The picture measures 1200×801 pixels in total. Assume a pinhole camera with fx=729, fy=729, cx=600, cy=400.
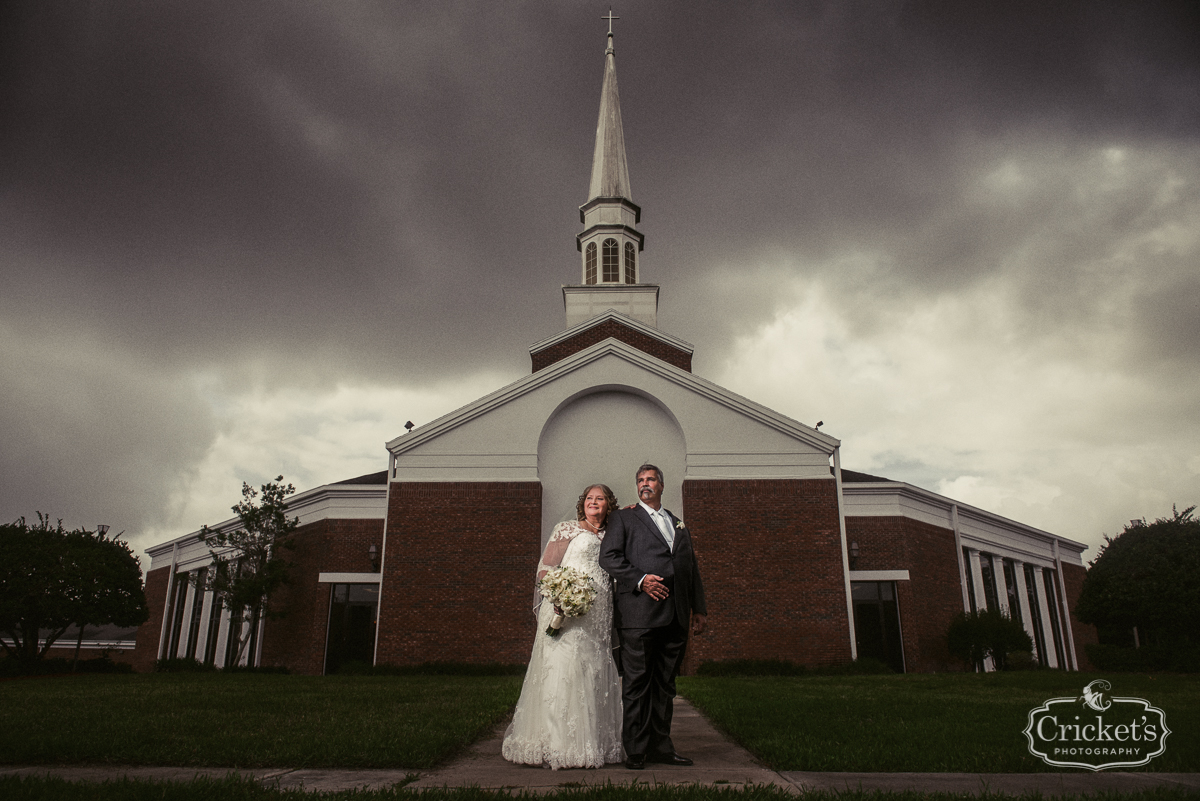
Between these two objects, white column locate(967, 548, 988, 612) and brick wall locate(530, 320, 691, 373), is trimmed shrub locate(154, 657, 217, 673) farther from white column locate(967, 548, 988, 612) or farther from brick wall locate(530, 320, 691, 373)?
white column locate(967, 548, 988, 612)

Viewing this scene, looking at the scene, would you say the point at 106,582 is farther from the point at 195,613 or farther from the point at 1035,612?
the point at 1035,612

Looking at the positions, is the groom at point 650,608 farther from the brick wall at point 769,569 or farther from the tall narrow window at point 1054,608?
the tall narrow window at point 1054,608

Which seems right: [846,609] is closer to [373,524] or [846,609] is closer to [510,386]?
[510,386]

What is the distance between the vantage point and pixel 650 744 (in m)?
5.32

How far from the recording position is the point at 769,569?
19062 millimetres

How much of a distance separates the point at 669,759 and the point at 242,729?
3.63m

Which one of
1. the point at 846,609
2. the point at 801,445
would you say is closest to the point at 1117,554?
the point at 846,609

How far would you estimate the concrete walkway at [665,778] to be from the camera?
4.22 metres

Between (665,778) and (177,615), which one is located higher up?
(177,615)

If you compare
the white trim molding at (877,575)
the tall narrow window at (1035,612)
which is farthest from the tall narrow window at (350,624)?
the tall narrow window at (1035,612)

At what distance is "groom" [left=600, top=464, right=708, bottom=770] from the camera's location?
5.33 metres

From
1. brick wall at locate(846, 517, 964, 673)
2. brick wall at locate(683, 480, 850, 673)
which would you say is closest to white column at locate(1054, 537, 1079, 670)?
brick wall at locate(846, 517, 964, 673)

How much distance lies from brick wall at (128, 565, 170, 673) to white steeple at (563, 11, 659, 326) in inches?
870

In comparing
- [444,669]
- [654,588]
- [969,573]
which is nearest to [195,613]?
[444,669]
